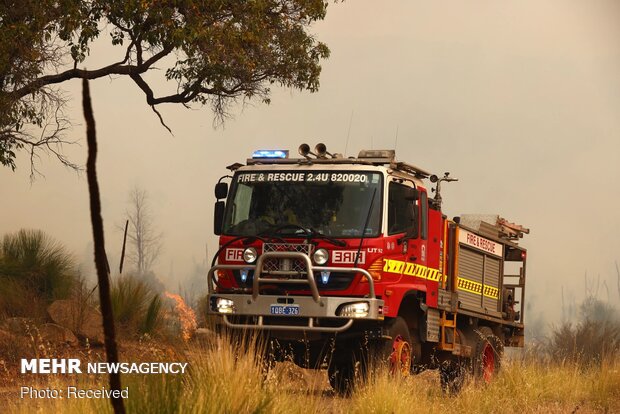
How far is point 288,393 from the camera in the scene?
1109 cm

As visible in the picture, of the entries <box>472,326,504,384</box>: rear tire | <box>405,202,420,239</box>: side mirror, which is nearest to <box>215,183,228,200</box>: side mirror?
<box>405,202,420,239</box>: side mirror

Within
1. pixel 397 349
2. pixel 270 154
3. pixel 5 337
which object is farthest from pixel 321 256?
pixel 5 337

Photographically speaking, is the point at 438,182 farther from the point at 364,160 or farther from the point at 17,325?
the point at 17,325

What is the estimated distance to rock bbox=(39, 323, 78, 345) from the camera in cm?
1847

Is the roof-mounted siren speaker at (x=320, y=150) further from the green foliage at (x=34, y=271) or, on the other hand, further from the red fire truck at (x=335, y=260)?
the green foliage at (x=34, y=271)

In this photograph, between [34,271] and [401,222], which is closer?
[401,222]

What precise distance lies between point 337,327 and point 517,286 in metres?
7.24

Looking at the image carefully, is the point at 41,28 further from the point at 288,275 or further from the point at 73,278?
the point at 288,275

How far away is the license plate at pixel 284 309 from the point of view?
13.8m

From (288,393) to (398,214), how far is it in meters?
3.97

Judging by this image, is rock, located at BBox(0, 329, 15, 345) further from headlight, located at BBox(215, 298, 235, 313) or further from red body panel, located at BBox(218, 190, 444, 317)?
headlight, located at BBox(215, 298, 235, 313)

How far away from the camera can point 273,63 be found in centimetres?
2222

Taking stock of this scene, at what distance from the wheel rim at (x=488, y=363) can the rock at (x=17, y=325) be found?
298 inches

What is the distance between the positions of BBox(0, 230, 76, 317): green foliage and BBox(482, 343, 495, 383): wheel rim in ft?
26.8
